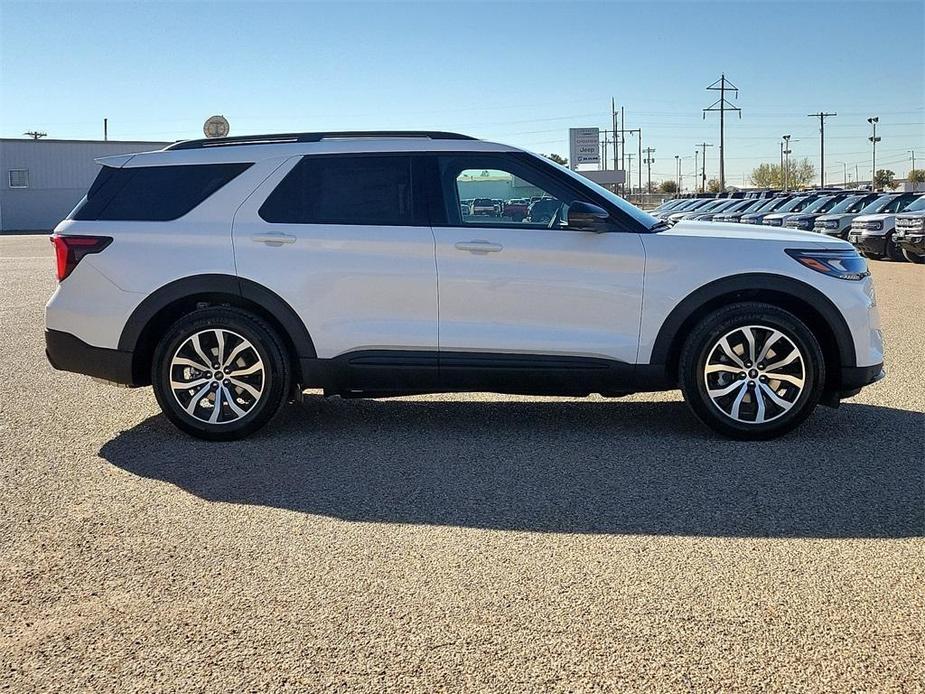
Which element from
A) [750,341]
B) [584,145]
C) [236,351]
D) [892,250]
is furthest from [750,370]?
[584,145]

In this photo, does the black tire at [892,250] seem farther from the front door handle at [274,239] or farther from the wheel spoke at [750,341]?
the front door handle at [274,239]

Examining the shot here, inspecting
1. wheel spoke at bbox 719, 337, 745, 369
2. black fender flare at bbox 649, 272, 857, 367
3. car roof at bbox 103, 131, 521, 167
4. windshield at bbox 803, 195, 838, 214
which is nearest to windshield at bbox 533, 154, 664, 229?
car roof at bbox 103, 131, 521, 167

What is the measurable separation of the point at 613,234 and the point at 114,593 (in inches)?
141

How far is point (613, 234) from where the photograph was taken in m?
6.13

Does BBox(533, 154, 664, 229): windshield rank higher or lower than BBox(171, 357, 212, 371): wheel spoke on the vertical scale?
higher

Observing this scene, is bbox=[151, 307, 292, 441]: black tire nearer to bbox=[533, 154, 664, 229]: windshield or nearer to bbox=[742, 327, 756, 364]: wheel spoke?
bbox=[533, 154, 664, 229]: windshield

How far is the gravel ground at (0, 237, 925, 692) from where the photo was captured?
3.24 m

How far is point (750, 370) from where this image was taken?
6.14m

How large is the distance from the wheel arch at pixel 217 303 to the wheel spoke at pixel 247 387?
28 centimetres

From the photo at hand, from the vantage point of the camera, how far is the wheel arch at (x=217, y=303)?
619 centimetres

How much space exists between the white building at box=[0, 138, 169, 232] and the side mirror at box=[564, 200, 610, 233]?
180ft

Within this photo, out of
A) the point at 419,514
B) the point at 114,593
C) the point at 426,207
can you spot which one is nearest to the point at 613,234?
the point at 426,207

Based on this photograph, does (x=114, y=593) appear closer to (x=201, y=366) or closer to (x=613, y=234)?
(x=201, y=366)

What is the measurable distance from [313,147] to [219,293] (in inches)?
43.5
